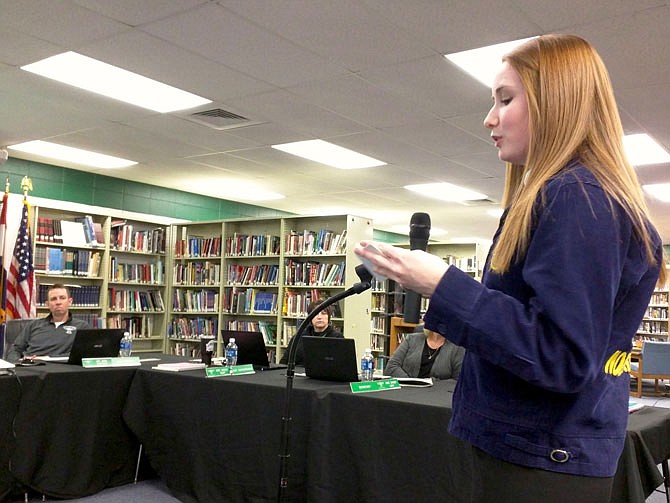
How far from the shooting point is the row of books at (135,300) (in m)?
8.20

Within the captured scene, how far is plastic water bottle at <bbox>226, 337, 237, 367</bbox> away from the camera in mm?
4172

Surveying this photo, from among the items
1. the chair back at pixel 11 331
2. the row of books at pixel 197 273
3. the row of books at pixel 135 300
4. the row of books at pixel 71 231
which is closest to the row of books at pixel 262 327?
the row of books at pixel 197 273

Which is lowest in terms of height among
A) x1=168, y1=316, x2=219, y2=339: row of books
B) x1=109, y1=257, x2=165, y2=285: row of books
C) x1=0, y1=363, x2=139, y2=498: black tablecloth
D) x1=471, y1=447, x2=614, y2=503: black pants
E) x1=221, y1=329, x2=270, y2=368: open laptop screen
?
x1=0, y1=363, x2=139, y2=498: black tablecloth

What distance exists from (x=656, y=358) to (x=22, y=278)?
27.5 feet

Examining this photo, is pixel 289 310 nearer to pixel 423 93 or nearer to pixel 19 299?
pixel 19 299

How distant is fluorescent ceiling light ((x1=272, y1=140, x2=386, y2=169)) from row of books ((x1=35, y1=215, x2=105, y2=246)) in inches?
104

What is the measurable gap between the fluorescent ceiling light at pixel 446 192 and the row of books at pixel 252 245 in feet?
6.85

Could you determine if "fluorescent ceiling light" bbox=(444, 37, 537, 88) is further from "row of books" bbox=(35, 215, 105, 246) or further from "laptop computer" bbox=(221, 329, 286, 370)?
"row of books" bbox=(35, 215, 105, 246)

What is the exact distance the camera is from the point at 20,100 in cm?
548

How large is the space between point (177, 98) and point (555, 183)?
197 inches

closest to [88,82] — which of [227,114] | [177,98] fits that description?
[177,98]

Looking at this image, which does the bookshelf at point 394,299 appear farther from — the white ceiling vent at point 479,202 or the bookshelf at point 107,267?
the bookshelf at point 107,267

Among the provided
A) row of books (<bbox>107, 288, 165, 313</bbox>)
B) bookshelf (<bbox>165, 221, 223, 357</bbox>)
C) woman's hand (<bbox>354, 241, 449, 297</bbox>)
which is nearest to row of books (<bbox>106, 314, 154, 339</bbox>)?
row of books (<bbox>107, 288, 165, 313</bbox>)

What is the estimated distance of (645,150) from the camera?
249 inches
